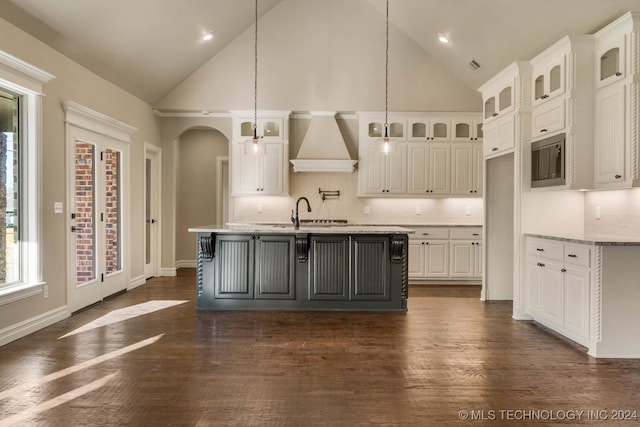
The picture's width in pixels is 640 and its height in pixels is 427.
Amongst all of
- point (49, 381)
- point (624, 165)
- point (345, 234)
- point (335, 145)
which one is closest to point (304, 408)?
point (49, 381)

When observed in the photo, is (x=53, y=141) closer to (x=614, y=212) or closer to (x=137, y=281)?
(x=137, y=281)

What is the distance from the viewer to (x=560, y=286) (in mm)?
3855

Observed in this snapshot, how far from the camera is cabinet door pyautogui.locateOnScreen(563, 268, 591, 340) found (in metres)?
3.49

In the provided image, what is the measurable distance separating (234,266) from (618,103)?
412 centimetres

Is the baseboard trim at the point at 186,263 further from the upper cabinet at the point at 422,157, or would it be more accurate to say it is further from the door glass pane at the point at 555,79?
the door glass pane at the point at 555,79

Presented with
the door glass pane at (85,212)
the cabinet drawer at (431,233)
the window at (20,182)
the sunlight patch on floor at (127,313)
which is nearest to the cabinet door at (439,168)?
the cabinet drawer at (431,233)

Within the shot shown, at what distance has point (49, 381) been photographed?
9.35ft

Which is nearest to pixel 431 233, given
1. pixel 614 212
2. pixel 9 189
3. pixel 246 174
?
pixel 614 212

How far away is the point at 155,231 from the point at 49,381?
14.7ft

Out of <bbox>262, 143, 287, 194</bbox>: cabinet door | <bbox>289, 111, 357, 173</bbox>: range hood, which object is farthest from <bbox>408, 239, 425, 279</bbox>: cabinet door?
<bbox>262, 143, 287, 194</bbox>: cabinet door

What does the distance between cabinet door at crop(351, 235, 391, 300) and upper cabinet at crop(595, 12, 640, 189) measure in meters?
2.23

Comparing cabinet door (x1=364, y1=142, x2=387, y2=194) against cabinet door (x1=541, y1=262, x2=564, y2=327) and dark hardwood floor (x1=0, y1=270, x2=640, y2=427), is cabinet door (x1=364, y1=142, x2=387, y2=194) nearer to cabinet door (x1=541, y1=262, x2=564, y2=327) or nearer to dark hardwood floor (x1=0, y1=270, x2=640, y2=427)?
dark hardwood floor (x1=0, y1=270, x2=640, y2=427)

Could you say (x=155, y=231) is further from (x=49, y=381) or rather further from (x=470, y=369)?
(x=470, y=369)

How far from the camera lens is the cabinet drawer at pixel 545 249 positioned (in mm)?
3889
